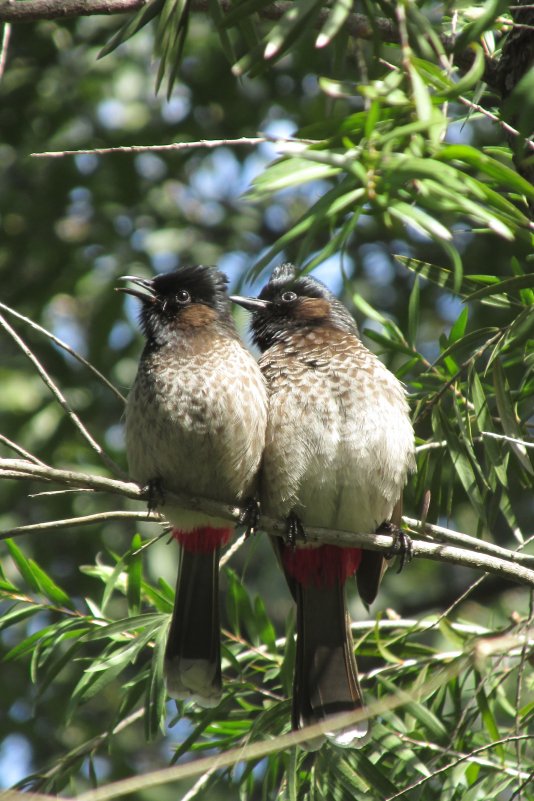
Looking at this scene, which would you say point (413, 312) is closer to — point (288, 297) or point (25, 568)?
point (288, 297)

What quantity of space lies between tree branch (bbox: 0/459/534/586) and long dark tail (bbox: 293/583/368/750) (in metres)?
0.60

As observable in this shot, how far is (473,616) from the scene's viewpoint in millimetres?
5891

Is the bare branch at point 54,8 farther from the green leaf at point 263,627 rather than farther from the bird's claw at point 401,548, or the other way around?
the green leaf at point 263,627

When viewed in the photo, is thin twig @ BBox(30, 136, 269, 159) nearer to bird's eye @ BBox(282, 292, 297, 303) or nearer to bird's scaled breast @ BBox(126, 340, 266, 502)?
bird's scaled breast @ BBox(126, 340, 266, 502)

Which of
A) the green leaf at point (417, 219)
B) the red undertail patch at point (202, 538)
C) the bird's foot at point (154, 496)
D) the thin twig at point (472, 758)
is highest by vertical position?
the green leaf at point (417, 219)

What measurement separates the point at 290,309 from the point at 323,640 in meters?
1.31

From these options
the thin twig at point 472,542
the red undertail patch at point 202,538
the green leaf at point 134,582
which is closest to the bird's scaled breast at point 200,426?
the red undertail patch at point 202,538

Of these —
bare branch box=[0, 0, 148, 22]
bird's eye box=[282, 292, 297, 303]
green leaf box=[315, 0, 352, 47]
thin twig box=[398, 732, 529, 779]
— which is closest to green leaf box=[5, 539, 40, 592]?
thin twig box=[398, 732, 529, 779]

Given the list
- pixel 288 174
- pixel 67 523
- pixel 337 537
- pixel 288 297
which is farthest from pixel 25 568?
pixel 288 174

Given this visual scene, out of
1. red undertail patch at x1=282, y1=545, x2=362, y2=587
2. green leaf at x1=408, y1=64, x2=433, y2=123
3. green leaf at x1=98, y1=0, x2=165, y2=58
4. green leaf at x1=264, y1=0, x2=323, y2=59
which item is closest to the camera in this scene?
green leaf at x1=408, y1=64, x2=433, y2=123

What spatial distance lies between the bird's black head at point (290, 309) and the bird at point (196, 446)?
239 mm

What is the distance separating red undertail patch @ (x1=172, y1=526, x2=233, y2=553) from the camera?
12.7 ft

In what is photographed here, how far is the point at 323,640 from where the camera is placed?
12.1 ft

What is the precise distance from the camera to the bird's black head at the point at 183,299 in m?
3.96
